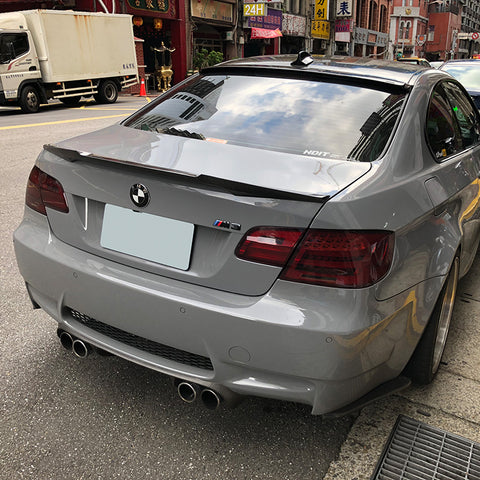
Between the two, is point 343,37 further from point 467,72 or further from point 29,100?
point 467,72

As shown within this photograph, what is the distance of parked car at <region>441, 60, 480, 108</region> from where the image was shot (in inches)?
334

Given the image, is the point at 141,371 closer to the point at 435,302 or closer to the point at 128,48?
the point at 435,302

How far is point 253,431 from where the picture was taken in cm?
231

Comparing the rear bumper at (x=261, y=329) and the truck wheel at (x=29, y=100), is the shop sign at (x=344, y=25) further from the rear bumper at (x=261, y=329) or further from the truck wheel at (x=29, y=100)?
the rear bumper at (x=261, y=329)

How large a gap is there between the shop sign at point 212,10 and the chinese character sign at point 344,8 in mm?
16688

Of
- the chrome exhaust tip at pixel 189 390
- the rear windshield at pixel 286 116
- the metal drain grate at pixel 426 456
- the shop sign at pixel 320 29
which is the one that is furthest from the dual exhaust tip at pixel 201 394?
the shop sign at pixel 320 29

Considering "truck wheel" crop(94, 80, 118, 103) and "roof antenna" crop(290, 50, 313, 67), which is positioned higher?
"roof antenna" crop(290, 50, 313, 67)

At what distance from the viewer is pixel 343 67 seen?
2.79 m

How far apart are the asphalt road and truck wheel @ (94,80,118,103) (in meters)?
18.6

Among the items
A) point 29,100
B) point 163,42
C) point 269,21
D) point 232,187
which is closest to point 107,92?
point 29,100

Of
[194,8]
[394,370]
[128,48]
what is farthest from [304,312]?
[194,8]

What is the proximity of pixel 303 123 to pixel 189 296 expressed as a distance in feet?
3.19

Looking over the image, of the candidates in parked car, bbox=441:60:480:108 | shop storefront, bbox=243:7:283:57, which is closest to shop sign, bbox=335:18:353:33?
shop storefront, bbox=243:7:283:57

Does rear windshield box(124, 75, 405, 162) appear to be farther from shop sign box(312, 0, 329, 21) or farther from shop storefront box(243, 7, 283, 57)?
shop sign box(312, 0, 329, 21)
